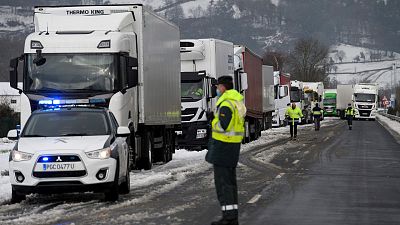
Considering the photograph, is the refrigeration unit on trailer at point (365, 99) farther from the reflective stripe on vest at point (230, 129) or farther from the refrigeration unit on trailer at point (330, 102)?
the reflective stripe on vest at point (230, 129)

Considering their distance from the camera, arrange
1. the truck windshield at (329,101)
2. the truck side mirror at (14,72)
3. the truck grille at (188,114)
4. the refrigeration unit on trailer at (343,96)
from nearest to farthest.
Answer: the truck side mirror at (14,72) < the truck grille at (188,114) < the refrigeration unit on trailer at (343,96) < the truck windshield at (329,101)

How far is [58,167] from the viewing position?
12945 millimetres

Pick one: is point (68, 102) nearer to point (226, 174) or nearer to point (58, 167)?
point (58, 167)

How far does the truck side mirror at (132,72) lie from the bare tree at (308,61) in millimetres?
122538

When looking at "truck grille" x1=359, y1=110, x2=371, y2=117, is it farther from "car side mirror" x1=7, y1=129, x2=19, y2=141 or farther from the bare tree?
"car side mirror" x1=7, y1=129, x2=19, y2=141

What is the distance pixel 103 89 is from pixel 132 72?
77cm

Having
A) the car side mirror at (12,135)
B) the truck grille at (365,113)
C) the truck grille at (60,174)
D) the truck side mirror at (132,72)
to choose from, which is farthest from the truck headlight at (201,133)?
the truck grille at (365,113)

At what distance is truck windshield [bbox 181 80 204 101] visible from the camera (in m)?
27.2

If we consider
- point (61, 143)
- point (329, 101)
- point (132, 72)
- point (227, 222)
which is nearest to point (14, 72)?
point (132, 72)

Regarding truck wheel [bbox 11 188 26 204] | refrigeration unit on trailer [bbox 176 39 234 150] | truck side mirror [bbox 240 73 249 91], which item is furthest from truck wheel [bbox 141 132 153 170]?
truck side mirror [bbox 240 73 249 91]

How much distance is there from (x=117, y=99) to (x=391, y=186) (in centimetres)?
593

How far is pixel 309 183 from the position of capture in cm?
1683

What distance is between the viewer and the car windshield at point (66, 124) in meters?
14.2

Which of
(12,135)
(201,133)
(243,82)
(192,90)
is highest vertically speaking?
(243,82)
